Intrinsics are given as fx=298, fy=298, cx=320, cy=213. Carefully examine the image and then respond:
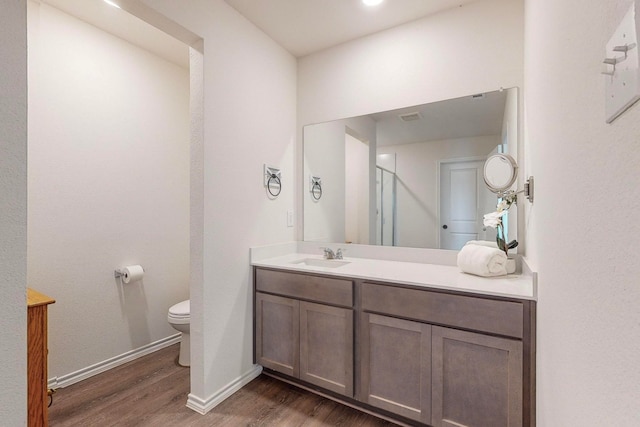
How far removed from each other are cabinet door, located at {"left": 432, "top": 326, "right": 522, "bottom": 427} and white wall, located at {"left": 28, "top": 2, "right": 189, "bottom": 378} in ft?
7.73

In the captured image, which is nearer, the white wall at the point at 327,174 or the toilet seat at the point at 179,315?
the toilet seat at the point at 179,315

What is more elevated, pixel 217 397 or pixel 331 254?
pixel 331 254

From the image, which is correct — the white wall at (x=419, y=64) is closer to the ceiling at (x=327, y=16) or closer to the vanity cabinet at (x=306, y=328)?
the ceiling at (x=327, y=16)

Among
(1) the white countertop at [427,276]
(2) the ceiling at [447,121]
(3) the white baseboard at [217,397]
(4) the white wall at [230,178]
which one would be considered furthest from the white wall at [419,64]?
(3) the white baseboard at [217,397]

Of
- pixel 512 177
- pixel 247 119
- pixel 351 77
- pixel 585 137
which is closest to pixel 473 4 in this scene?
pixel 351 77

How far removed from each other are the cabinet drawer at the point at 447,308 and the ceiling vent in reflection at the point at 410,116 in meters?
1.25

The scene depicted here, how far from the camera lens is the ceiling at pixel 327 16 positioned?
196cm

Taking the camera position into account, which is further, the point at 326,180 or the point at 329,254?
the point at 326,180

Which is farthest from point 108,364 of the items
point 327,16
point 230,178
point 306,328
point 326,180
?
point 327,16

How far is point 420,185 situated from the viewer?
218 centimetres

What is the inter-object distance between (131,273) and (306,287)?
147cm

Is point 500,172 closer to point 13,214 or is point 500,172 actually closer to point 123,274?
point 13,214

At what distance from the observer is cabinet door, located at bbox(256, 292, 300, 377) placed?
6.53ft

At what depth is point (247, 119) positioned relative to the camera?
2.16 m
